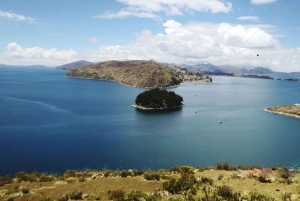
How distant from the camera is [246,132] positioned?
61.5 metres

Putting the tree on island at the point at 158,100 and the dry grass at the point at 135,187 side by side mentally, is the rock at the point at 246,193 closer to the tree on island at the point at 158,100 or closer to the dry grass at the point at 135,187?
the dry grass at the point at 135,187

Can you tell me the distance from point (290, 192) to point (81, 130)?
51.2 meters

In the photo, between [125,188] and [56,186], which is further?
[56,186]

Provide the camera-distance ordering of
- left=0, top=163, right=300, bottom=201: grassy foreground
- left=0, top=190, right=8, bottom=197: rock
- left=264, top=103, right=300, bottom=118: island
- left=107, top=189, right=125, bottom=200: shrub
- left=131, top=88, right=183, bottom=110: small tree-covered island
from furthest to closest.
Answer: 1. left=131, top=88, right=183, bottom=110: small tree-covered island
2. left=264, top=103, right=300, bottom=118: island
3. left=0, top=190, right=8, bottom=197: rock
4. left=107, top=189, right=125, bottom=200: shrub
5. left=0, top=163, right=300, bottom=201: grassy foreground

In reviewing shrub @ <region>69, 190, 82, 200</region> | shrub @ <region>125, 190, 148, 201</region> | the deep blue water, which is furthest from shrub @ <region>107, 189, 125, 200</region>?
the deep blue water

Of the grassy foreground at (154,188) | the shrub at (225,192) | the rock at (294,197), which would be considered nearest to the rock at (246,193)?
the grassy foreground at (154,188)

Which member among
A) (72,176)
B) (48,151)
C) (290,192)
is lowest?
(48,151)

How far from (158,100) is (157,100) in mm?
374

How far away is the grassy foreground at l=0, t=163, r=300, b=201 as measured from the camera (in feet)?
46.2

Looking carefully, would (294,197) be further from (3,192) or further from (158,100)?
(158,100)

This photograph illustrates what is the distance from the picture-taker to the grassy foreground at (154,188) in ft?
46.2

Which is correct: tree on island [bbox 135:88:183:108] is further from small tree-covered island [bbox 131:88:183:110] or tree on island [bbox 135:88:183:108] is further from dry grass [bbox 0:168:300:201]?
dry grass [bbox 0:168:300:201]

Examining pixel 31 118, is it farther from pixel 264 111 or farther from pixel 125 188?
pixel 264 111

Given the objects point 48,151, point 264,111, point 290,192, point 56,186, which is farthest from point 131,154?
point 264,111
